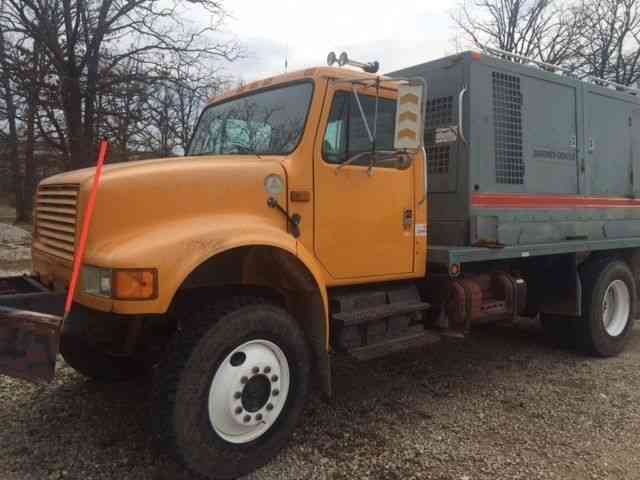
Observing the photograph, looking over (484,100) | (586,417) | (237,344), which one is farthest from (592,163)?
(237,344)

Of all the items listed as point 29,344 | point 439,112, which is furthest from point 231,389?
point 439,112

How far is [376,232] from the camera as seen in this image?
4.20 m

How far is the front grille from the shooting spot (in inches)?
132

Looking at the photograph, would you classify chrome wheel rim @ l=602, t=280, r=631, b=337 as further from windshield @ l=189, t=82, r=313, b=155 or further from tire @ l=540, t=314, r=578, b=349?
windshield @ l=189, t=82, r=313, b=155

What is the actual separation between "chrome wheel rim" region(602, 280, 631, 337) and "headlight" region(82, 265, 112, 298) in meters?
5.43

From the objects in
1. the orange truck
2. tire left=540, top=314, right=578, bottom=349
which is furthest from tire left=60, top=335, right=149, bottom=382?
tire left=540, top=314, right=578, bottom=349

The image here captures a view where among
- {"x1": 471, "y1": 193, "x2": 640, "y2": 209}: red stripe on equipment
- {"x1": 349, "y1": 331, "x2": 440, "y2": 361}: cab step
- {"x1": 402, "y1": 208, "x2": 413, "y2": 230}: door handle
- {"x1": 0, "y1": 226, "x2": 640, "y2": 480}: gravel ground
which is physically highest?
{"x1": 471, "y1": 193, "x2": 640, "y2": 209}: red stripe on equipment

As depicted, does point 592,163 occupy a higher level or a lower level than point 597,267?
higher

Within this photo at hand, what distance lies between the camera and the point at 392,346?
13.6ft

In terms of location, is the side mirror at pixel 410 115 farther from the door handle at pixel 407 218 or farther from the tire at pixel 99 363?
the tire at pixel 99 363

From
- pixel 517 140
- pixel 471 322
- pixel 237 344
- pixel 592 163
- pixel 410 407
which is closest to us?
pixel 237 344

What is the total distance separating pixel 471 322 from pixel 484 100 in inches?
76.2

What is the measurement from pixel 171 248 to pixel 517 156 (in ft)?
11.6

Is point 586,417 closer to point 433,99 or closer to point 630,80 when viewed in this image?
point 433,99
